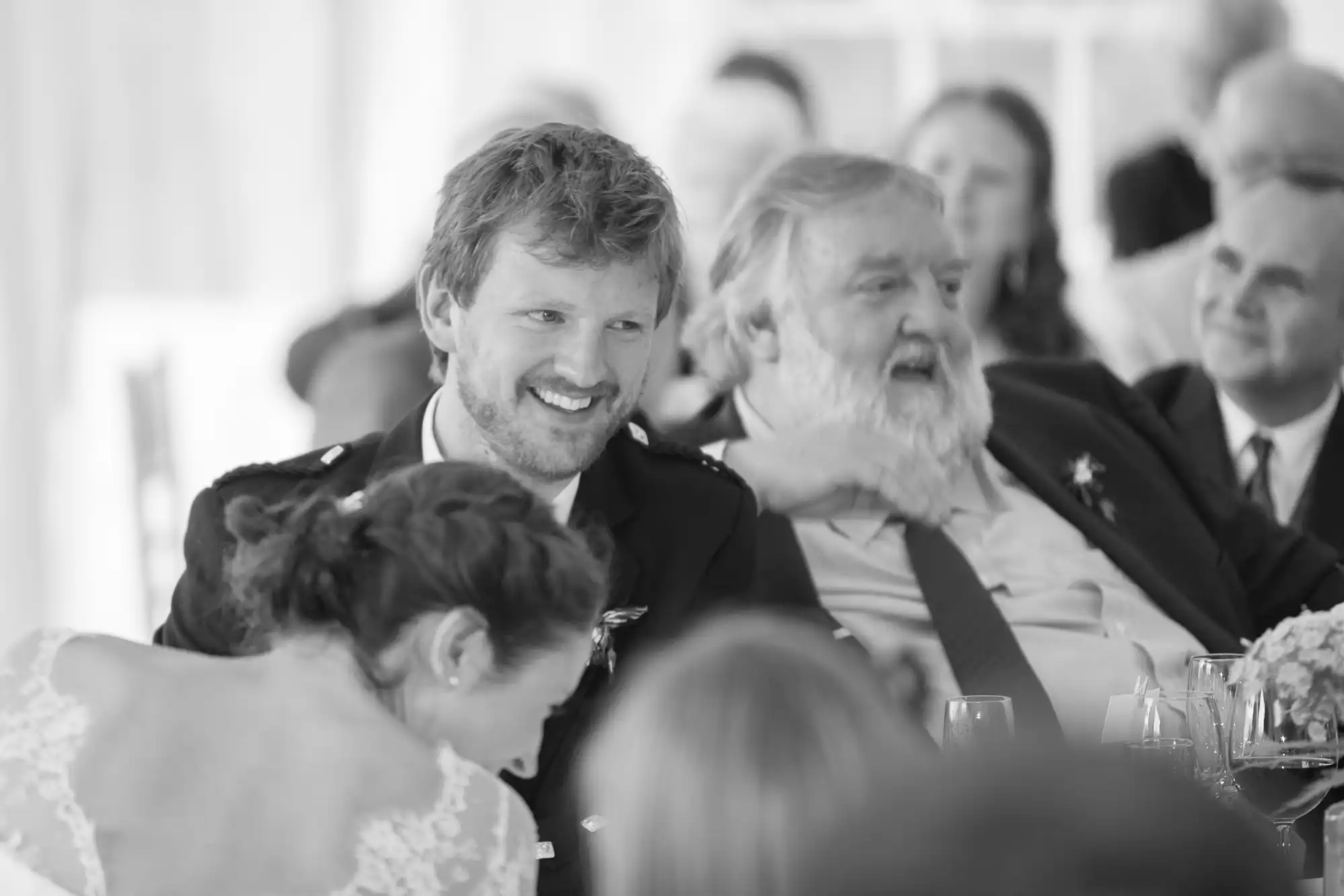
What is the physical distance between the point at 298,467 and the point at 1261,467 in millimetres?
2151

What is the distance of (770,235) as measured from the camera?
3.33 metres

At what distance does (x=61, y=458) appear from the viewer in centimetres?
713

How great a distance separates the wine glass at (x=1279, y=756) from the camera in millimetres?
2281

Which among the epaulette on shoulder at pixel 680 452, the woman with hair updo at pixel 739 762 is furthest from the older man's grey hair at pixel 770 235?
the woman with hair updo at pixel 739 762

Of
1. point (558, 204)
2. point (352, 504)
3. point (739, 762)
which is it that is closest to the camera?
point (739, 762)

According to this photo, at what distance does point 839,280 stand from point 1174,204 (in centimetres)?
267

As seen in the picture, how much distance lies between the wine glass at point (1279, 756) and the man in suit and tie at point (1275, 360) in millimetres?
1468

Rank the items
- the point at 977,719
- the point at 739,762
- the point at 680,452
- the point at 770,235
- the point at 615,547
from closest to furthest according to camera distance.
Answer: the point at 739,762 < the point at 977,719 < the point at 615,547 < the point at 680,452 < the point at 770,235

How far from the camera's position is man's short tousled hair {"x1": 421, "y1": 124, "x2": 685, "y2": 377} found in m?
2.49

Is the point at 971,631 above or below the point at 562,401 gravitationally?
below

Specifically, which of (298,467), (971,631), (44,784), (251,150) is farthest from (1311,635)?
(251,150)

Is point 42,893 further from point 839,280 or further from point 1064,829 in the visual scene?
point 839,280

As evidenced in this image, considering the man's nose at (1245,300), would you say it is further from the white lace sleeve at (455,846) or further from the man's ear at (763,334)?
the white lace sleeve at (455,846)

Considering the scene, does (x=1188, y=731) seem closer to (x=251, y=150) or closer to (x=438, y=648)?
(x=438, y=648)
